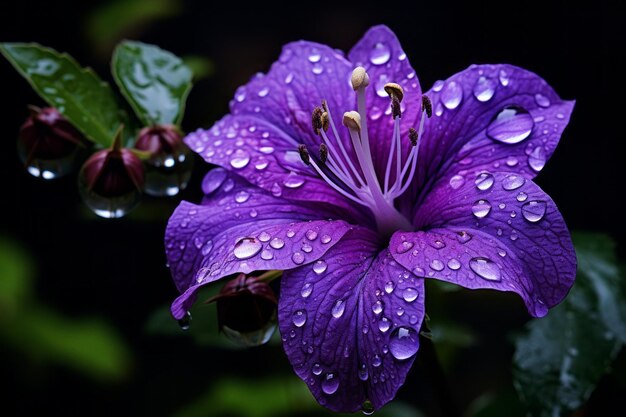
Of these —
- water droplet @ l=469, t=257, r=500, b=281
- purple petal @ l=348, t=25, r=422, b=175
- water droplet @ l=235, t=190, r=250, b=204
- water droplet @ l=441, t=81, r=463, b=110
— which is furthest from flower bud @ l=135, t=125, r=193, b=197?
water droplet @ l=469, t=257, r=500, b=281

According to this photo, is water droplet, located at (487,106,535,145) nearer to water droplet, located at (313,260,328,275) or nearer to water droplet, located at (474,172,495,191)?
water droplet, located at (474,172,495,191)

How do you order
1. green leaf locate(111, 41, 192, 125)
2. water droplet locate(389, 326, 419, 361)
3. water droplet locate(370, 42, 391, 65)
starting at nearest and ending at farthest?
water droplet locate(389, 326, 419, 361) < water droplet locate(370, 42, 391, 65) < green leaf locate(111, 41, 192, 125)

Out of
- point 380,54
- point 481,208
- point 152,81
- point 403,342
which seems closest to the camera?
point 403,342

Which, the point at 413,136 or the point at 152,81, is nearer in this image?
the point at 413,136

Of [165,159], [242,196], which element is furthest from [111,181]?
[242,196]

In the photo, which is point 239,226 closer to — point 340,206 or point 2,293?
point 340,206

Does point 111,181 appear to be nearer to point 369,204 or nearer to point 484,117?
point 369,204

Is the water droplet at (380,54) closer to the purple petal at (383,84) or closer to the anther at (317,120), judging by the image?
the purple petal at (383,84)
